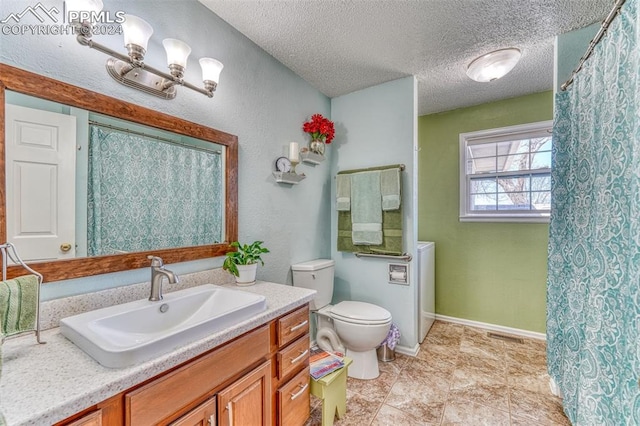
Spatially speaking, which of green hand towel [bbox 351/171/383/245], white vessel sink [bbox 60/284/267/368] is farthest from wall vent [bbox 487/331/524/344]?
white vessel sink [bbox 60/284/267/368]

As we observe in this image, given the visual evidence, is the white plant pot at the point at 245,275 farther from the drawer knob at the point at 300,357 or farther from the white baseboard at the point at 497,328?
the white baseboard at the point at 497,328

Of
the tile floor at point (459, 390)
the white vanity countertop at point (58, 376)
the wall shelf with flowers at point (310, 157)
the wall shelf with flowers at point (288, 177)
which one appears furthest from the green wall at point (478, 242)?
the white vanity countertop at point (58, 376)

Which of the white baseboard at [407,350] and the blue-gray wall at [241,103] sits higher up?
the blue-gray wall at [241,103]

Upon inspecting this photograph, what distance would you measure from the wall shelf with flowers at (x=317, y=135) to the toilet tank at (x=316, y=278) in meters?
0.88

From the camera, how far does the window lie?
2.63m

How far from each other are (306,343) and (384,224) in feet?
3.99

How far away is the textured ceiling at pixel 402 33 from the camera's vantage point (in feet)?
5.10

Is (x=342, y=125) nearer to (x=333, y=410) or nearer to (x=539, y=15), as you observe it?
(x=539, y=15)

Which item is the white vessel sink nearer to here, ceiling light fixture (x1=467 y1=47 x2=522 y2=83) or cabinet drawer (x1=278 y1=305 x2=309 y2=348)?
cabinet drawer (x1=278 y1=305 x2=309 y2=348)

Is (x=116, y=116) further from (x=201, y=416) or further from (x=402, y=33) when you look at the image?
(x=402, y=33)

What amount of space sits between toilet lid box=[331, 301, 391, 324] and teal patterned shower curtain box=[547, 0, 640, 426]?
1030 mm

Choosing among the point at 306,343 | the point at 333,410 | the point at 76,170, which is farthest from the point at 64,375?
the point at 333,410

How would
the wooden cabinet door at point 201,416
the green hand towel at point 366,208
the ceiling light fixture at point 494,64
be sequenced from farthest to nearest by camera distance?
the green hand towel at point 366,208
the ceiling light fixture at point 494,64
the wooden cabinet door at point 201,416

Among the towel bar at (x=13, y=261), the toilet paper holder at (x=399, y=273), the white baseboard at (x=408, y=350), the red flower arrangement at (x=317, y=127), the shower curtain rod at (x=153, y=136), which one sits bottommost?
the white baseboard at (x=408, y=350)
